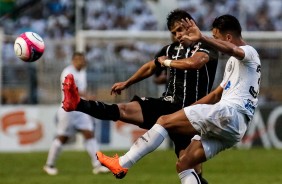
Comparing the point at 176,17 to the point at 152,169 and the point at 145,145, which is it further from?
the point at 152,169

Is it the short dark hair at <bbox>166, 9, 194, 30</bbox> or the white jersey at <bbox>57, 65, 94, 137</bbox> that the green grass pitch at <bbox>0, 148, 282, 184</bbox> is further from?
the short dark hair at <bbox>166, 9, 194, 30</bbox>

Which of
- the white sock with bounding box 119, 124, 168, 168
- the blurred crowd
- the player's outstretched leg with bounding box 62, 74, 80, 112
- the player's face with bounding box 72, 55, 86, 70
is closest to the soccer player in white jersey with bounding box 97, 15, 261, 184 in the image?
the white sock with bounding box 119, 124, 168, 168

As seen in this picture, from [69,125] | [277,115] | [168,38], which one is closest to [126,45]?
[168,38]

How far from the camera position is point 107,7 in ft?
88.5

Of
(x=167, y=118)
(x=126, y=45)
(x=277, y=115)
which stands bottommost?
(x=277, y=115)

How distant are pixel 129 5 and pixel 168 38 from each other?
2696 mm

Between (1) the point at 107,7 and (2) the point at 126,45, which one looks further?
(1) the point at 107,7

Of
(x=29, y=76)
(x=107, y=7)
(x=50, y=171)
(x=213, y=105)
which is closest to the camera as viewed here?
(x=213, y=105)

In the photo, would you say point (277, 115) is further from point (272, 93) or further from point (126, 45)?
point (126, 45)

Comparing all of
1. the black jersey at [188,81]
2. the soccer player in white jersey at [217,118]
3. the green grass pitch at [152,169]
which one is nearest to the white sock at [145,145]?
the soccer player in white jersey at [217,118]

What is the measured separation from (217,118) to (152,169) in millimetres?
7863

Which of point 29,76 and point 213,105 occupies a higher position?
point 213,105

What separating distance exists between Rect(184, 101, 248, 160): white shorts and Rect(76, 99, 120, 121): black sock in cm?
104

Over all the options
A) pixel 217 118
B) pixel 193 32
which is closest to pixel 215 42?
pixel 193 32
